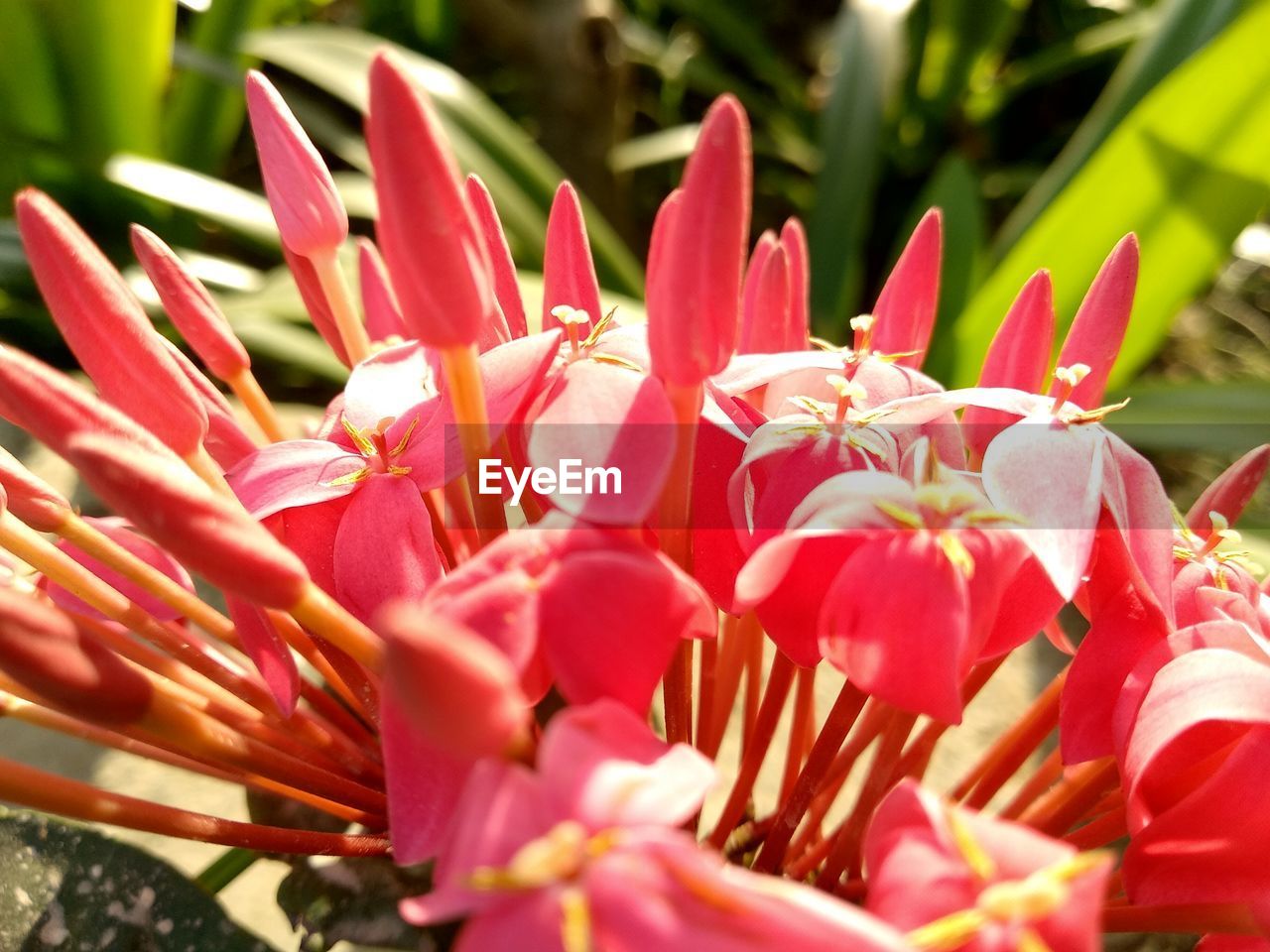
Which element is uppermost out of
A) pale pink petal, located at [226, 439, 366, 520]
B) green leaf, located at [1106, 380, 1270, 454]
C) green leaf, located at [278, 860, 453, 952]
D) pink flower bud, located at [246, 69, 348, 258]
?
pink flower bud, located at [246, 69, 348, 258]

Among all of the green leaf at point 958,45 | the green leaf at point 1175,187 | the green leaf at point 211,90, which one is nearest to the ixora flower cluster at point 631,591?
the green leaf at point 1175,187

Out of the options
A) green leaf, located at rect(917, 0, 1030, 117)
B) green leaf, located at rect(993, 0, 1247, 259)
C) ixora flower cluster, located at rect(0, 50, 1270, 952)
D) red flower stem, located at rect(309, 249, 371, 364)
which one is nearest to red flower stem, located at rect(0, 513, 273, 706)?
ixora flower cluster, located at rect(0, 50, 1270, 952)

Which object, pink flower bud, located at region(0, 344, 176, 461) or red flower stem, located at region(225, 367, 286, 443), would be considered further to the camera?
red flower stem, located at region(225, 367, 286, 443)

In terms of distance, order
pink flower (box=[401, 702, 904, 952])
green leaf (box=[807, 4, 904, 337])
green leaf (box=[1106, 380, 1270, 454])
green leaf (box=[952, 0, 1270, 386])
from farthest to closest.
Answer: green leaf (box=[807, 4, 904, 337]) < green leaf (box=[1106, 380, 1270, 454]) < green leaf (box=[952, 0, 1270, 386]) < pink flower (box=[401, 702, 904, 952])

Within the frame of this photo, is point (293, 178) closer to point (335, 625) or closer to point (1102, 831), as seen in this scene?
point (335, 625)

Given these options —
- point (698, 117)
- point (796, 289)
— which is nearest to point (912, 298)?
point (796, 289)

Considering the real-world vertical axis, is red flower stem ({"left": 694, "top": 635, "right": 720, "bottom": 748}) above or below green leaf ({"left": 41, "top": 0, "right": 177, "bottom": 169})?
below

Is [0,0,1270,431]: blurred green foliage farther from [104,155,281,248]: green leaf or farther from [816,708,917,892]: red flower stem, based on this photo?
[816,708,917,892]: red flower stem
